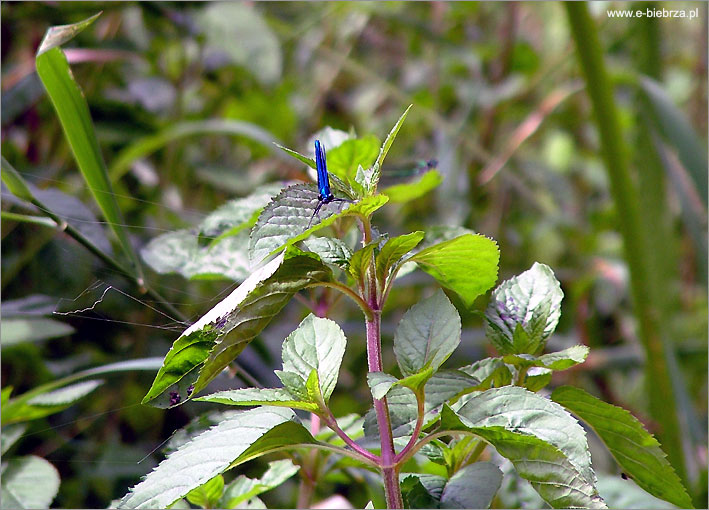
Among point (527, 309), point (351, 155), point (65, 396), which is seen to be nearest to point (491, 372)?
point (527, 309)

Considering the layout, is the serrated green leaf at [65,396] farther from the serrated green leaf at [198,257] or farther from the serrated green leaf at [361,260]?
the serrated green leaf at [361,260]

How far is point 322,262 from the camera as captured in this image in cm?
26

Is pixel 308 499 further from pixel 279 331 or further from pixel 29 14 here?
pixel 29 14

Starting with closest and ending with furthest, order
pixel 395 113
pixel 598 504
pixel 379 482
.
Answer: pixel 598 504 < pixel 379 482 < pixel 395 113

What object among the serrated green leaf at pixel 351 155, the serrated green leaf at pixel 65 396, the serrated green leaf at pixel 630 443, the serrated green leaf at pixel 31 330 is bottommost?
the serrated green leaf at pixel 65 396

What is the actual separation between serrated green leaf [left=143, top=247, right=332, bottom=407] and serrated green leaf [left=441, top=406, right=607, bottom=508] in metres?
0.08

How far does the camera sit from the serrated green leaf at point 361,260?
0.25 metres

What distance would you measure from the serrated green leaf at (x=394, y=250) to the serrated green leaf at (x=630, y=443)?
0.08 meters

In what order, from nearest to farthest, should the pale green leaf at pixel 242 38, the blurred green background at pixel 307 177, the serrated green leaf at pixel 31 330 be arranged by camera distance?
the serrated green leaf at pixel 31 330 → the blurred green background at pixel 307 177 → the pale green leaf at pixel 242 38

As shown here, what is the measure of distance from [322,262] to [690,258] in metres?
1.23

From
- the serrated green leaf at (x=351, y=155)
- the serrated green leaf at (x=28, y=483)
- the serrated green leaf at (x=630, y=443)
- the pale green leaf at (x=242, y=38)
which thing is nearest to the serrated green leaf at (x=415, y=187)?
the serrated green leaf at (x=351, y=155)

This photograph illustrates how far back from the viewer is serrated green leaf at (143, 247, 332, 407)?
236 millimetres

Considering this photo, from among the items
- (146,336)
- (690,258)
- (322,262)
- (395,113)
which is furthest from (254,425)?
(690,258)

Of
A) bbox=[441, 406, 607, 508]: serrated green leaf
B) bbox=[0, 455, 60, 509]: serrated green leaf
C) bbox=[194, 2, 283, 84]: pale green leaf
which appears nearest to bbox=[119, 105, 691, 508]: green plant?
bbox=[441, 406, 607, 508]: serrated green leaf
